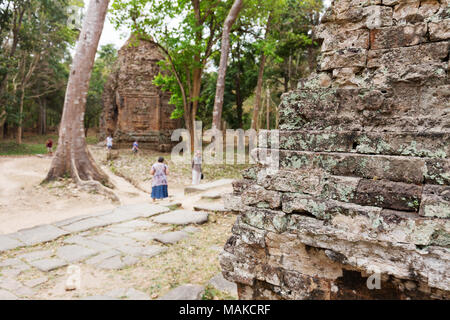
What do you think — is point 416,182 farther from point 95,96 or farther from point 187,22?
point 95,96

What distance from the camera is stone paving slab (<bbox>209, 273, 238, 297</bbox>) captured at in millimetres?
2836

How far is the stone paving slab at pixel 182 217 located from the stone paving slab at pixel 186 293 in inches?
96.8

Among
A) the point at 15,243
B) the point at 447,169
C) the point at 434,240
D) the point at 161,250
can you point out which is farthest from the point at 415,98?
the point at 15,243

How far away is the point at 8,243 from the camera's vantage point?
4406 millimetres

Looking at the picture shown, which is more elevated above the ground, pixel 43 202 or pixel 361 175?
pixel 361 175

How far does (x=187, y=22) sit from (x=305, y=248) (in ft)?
48.0

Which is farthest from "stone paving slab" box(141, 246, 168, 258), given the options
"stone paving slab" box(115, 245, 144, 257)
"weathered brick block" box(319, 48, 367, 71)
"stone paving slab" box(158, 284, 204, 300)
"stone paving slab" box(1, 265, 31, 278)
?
"weathered brick block" box(319, 48, 367, 71)

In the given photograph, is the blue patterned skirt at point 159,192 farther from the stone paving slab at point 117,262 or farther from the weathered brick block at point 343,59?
the weathered brick block at point 343,59

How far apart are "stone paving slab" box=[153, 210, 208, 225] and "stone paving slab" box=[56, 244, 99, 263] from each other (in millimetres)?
1513

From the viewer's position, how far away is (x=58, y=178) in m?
8.25

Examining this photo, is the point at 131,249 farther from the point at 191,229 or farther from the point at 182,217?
the point at 182,217

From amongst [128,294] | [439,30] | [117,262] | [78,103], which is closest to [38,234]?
[117,262]

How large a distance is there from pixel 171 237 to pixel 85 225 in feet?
5.76

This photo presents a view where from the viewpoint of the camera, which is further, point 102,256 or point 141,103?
point 141,103
